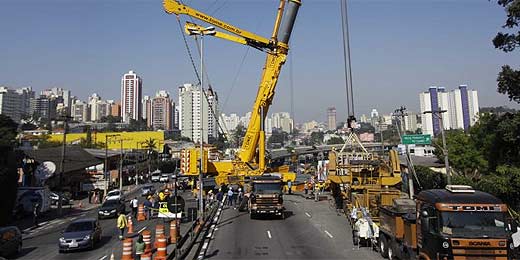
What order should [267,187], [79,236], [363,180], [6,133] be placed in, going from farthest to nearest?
[6,133] < [363,180] < [267,187] < [79,236]

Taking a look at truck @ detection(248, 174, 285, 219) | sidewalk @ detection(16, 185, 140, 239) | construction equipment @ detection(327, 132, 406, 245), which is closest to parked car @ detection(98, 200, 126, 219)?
sidewalk @ detection(16, 185, 140, 239)

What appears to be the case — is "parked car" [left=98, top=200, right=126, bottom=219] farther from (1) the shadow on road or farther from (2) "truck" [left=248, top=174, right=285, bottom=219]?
(2) "truck" [left=248, top=174, right=285, bottom=219]

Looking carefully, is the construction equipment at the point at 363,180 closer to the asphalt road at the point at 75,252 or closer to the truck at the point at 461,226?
the truck at the point at 461,226

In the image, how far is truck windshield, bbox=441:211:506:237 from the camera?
11.8 m

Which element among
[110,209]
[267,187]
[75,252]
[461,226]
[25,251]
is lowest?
[25,251]

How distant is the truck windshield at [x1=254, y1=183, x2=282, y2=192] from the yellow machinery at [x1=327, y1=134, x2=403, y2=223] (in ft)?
13.8

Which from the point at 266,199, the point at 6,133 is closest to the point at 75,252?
the point at 266,199

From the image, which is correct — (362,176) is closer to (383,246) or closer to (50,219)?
(383,246)

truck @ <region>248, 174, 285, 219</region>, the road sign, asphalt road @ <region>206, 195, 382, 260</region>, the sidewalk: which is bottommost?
the sidewalk

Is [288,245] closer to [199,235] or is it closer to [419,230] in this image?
[199,235]

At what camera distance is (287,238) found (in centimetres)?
2153

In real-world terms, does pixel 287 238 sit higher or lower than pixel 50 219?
higher

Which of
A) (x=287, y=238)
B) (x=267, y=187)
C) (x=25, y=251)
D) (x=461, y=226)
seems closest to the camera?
(x=461, y=226)

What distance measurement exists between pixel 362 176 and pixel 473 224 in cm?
1747
